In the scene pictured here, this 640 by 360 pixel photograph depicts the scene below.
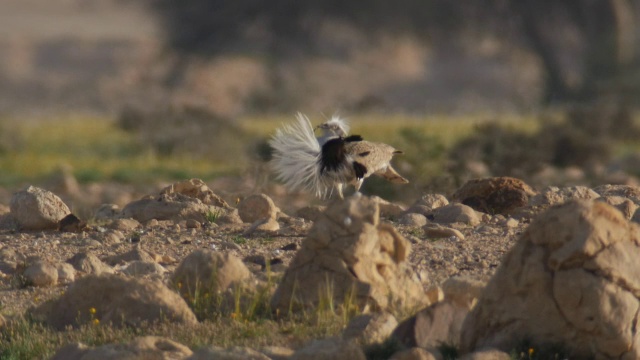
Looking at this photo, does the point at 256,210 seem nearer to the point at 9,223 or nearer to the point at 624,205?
the point at 9,223

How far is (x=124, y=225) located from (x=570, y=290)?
3.98 metres

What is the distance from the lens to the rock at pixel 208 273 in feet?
21.2

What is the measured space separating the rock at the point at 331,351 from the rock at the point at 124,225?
→ 12.0ft

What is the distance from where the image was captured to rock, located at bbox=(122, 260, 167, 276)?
7234 mm

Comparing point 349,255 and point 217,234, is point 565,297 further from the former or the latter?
point 217,234

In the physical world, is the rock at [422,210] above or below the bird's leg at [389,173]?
below

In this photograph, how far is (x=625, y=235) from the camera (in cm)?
563

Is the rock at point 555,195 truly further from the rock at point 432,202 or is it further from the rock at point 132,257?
the rock at point 132,257

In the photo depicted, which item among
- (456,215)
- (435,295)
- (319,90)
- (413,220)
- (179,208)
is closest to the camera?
(435,295)

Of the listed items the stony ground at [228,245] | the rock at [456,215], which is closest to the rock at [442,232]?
the stony ground at [228,245]

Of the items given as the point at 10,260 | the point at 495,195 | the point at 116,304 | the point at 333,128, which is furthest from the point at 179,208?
the point at 116,304

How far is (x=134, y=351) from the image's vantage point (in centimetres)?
531

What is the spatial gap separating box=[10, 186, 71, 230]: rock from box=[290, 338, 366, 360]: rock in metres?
3.79

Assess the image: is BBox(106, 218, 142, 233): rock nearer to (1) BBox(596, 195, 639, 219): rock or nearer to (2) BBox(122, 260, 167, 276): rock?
(2) BBox(122, 260, 167, 276): rock
